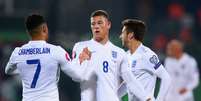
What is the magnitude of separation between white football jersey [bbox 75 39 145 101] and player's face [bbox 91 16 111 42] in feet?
0.29

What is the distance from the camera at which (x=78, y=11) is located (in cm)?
2197

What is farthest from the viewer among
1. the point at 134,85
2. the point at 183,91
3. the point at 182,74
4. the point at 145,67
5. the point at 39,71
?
the point at 182,74

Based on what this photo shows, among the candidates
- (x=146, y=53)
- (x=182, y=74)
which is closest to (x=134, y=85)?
(x=146, y=53)

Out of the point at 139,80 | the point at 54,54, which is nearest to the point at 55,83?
the point at 54,54

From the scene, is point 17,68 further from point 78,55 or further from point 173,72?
point 173,72

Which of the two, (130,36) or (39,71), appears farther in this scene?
(130,36)

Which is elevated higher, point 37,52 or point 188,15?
point 37,52

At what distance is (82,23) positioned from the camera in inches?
860

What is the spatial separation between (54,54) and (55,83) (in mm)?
343

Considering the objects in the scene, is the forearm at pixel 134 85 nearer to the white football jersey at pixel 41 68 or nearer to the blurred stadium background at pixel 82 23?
the white football jersey at pixel 41 68

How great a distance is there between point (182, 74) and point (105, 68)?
7.62 metres

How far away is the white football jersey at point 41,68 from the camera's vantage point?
1039 centimetres

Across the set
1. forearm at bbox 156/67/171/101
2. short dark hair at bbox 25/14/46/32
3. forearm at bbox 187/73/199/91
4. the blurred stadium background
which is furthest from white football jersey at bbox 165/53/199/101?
short dark hair at bbox 25/14/46/32

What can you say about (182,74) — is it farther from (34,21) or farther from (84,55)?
(34,21)
